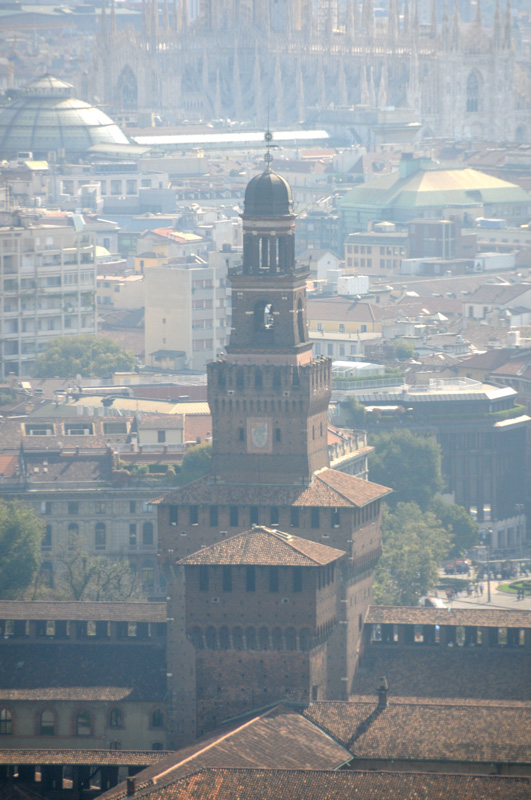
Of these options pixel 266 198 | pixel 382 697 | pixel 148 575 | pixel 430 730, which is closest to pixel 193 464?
pixel 148 575

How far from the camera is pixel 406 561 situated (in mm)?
142250

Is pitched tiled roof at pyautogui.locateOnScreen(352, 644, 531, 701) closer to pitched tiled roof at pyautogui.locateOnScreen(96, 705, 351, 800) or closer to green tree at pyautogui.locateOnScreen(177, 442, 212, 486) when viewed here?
pitched tiled roof at pyautogui.locateOnScreen(96, 705, 351, 800)

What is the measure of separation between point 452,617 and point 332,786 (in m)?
19.4

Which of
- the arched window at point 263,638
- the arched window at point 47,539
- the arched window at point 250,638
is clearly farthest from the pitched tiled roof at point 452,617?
the arched window at point 47,539

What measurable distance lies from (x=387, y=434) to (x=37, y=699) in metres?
52.4

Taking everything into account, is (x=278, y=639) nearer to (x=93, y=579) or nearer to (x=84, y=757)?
(x=84, y=757)

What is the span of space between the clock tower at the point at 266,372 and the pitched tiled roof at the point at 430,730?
14.2 m

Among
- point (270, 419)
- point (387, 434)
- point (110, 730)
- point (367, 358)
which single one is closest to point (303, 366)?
point (270, 419)

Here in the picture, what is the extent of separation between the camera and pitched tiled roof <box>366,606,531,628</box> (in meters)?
116

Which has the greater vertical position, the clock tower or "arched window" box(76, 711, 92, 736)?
the clock tower

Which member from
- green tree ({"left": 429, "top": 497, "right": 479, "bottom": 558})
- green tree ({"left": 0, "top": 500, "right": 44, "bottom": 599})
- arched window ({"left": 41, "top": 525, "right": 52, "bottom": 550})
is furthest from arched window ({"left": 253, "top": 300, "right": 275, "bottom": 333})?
green tree ({"left": 429, "top": 497, "right": 479, "bottom": 558})

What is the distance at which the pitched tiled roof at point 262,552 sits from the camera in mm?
110125

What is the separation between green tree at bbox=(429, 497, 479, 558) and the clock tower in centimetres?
3929

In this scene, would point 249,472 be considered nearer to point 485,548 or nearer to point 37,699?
point 37,699
